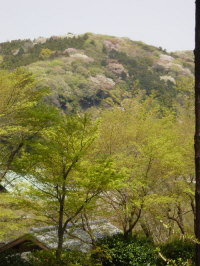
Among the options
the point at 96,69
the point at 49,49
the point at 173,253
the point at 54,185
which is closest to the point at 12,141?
the point at 54,185

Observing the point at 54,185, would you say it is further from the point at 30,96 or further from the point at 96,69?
the point at 96,69

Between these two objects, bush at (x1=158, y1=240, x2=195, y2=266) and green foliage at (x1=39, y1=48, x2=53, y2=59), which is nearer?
bush at (x1=158, y1=240, x2=195, y2=266)

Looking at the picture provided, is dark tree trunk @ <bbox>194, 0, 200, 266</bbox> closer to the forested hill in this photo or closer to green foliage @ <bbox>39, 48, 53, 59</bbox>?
the forested hill

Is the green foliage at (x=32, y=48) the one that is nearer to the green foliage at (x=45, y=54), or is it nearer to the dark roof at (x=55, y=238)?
the green foliage at (x=45, y=54)

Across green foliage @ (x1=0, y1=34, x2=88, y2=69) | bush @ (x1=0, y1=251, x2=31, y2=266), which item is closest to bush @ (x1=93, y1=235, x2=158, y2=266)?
bush @ (x1=0, y1=251, x2=31, y2=266)

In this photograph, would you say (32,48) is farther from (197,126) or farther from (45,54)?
(197,126)

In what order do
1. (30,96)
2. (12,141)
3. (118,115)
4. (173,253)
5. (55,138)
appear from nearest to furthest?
(55,138) < (12,141) < (30,96) < (173,253) < (118,115)

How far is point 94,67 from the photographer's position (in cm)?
6819

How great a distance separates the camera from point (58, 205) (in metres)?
10.4

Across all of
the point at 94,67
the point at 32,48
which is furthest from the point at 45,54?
the point at 94,67

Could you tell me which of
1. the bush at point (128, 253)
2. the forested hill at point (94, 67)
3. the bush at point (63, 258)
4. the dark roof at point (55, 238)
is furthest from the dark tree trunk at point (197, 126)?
the forested hill at point (94, 67)

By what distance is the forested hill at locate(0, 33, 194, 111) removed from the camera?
169 ft

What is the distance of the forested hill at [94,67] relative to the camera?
169ft

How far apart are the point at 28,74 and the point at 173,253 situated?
1058cm
